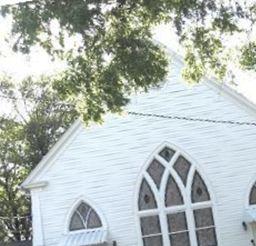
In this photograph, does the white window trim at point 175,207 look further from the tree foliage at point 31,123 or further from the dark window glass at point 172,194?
the tree foliage at point 31,123

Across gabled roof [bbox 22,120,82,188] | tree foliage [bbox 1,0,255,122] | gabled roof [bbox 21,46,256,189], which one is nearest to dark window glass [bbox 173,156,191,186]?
gabled roof [bbox 21,46,256,189]

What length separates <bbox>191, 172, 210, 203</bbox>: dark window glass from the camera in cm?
1173

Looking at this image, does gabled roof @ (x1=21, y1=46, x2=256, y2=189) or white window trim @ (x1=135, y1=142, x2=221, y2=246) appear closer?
white window trim @ (x1=135, y1=142, x2=221, y2=246)

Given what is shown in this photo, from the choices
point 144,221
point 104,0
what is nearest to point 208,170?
point 144,221

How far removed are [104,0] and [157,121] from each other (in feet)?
19.8

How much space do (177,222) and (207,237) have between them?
1.96ft

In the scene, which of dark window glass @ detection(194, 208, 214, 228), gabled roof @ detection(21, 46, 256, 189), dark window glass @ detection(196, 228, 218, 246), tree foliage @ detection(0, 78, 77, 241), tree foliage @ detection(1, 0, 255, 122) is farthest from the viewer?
tree foliage @ detection(0, 78, 77, 241)

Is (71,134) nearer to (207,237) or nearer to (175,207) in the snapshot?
Answer: (175,207)

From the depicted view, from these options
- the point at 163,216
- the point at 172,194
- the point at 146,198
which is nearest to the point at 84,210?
the point at 146,198

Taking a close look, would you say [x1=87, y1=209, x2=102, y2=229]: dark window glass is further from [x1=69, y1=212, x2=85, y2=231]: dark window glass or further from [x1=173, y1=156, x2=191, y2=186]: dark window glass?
[x1=173, y1=156, x2=191, y2=186]: dark window glass

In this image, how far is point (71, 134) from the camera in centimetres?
1222

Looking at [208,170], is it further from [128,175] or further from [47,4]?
[47,4]

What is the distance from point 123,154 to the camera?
12.0 m

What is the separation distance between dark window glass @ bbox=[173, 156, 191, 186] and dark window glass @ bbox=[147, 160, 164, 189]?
10.4 inches
